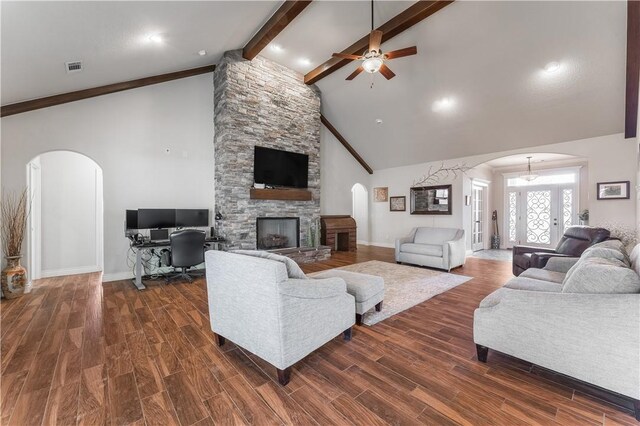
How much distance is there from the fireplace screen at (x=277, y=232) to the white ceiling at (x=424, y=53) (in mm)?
3378

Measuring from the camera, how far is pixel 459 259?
5.33 metres

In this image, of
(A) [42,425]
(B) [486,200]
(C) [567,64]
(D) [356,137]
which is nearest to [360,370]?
(A) [42,425]

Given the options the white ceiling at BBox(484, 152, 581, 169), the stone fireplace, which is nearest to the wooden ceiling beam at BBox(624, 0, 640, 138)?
the white ceiling at BBox(484, 152, 581, 169)

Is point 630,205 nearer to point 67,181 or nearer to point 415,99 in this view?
point 415,99

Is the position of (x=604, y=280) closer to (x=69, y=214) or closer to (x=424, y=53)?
(x=424, y=53)

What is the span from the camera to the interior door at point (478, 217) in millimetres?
7488

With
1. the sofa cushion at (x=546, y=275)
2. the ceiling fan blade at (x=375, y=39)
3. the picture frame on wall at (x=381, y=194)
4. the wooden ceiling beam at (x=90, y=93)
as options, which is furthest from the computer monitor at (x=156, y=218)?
the picture frame on wall at (x=381, y=194)

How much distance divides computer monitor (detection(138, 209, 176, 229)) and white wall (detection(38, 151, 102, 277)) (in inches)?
52.3

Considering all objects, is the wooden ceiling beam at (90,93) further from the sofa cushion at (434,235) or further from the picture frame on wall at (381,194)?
the picture frame on wall at (381,194)

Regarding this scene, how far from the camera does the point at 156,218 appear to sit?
15.0ft

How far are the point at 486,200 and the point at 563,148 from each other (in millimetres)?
3075

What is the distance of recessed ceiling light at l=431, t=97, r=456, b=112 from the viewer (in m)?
5.37

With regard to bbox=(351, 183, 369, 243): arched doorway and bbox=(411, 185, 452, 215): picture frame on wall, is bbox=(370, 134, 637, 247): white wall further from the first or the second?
bbox=(351, 183, 369, 243): arched doorway

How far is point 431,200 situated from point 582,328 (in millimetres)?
6002
